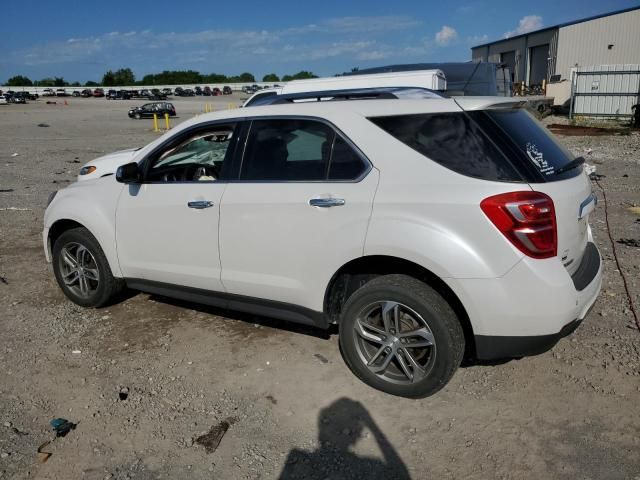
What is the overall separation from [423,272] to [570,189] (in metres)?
0.97

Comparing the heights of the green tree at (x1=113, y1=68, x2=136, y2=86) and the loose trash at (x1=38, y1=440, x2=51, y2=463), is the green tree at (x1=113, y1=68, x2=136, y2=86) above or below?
above

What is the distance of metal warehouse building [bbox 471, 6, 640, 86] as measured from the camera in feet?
121

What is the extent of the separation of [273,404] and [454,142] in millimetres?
1948

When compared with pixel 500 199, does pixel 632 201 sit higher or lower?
lower

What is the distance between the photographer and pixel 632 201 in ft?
28.6

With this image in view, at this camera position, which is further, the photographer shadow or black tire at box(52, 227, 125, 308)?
black tire at box(52, 227, 125, 308)

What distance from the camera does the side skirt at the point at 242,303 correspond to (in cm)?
365

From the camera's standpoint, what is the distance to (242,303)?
3.93 m

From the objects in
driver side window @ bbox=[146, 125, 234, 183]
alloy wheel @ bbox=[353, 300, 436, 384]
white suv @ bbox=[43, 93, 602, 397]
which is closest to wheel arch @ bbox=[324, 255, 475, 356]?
white suv @ bbox=[43, 93, 602, 397]

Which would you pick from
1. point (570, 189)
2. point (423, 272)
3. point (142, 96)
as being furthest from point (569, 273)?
point (142, 96)

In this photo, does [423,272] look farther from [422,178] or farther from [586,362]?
Result: [586,362]

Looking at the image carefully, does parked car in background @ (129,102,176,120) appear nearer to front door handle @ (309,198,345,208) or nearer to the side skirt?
the side skirt

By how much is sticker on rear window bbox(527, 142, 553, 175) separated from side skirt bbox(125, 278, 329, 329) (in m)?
1.61

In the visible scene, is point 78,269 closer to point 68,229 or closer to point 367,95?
point 68,229
